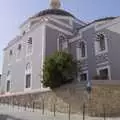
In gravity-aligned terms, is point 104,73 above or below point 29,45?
below

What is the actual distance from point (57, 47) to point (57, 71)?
648 centimetres

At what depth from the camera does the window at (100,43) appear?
20.4 metres

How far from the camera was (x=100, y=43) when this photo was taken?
2097 centimetres

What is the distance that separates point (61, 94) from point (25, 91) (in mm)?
7480

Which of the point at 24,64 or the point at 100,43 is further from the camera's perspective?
the point at 24,64

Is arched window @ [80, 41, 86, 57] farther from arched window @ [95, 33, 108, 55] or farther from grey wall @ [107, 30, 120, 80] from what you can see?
grey wall @ [107, 30, 120, 80]

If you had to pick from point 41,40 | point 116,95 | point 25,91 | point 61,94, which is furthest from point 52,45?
point 116,95

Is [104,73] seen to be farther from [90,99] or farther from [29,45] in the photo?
[29,45]

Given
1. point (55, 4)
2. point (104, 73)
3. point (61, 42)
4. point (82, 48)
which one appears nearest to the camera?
point (104, 73)

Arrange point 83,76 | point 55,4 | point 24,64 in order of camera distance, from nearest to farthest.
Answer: point 83,76 < point 24,64 < point 55,4

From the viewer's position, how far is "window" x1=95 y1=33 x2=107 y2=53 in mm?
20381

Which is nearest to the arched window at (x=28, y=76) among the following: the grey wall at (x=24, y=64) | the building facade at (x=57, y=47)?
the building facade at (x=57, y=47)

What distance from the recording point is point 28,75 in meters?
24.7

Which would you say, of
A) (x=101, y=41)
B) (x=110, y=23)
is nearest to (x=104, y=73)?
(x=101, y=41)
